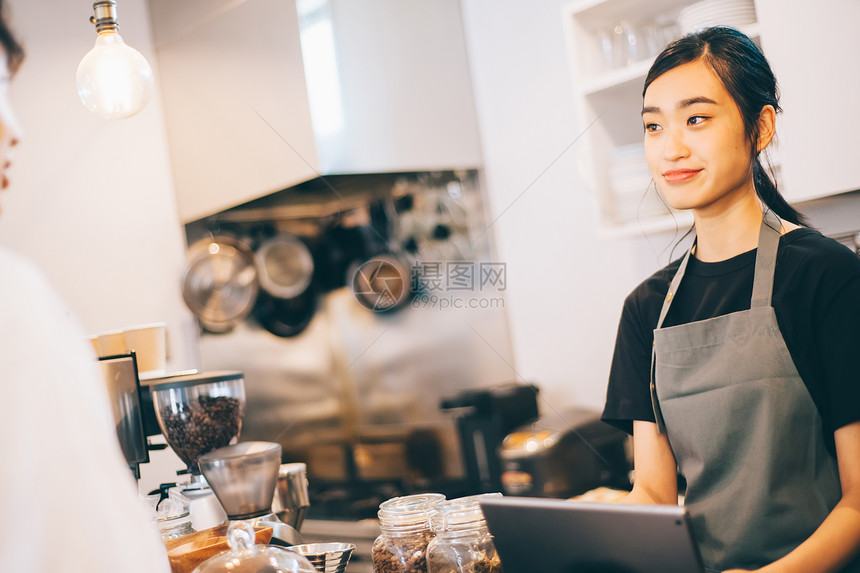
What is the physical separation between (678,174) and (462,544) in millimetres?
650

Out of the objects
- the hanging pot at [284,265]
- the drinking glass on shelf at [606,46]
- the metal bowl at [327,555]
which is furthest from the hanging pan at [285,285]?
the metal bowl at [327,555]

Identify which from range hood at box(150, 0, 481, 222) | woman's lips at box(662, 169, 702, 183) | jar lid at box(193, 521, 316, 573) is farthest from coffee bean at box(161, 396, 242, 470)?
range hood at box(150, 0, 481, 222)

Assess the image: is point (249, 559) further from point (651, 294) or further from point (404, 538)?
point (651, 294)

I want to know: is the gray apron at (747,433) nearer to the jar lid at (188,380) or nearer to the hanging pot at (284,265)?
the jar lid at (188,380)

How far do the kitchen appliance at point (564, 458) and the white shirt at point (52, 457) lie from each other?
1539 mm

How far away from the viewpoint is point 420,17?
2746 mm

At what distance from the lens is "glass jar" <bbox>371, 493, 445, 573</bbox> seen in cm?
109

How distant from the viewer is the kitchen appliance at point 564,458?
7.11 ft

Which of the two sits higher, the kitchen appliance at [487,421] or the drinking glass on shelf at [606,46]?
the drinking glass on shelf at [606,46]

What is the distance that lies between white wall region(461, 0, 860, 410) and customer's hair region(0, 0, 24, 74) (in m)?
1.82

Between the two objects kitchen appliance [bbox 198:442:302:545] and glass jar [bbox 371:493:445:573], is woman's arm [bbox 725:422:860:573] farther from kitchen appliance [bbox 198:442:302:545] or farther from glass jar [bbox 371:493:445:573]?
kitchen appliance [bbox 198:442:302:545]

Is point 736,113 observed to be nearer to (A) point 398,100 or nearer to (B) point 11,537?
(B) point 11,537

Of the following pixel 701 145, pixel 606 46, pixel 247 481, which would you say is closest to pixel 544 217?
pixel 606 46

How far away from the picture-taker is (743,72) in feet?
4.05
